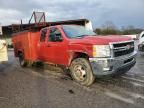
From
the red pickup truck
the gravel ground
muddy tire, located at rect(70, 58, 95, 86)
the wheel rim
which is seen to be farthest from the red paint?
the gravel ground

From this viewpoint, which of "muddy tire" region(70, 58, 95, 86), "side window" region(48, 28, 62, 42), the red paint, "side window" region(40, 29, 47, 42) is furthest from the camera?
"side window" region(40, 29, 47, 42)

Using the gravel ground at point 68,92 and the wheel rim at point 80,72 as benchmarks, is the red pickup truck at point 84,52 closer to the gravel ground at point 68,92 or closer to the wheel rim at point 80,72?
the wheel rim at point 80,72

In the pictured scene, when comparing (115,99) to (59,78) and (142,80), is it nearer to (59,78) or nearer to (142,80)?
(142,80)

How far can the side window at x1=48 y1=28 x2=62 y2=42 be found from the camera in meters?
9.14

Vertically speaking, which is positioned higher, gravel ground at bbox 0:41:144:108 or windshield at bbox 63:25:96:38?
windshield at bbox 63:25:96:38

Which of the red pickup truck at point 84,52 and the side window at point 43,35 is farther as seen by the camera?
the side window at point 43,35

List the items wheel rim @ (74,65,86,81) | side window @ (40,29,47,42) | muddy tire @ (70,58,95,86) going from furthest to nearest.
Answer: side window @ (40,29,47,42) → wheel rim @ (74,65,86,81) → muddy tire @ (70,58,95,86)

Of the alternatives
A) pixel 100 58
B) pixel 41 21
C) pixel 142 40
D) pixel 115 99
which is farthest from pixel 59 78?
pixel 142 40

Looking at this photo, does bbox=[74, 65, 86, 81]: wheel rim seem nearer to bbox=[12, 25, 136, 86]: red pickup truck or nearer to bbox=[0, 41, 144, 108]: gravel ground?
bbox=[12, 25, 136, 86]: red pickup truck

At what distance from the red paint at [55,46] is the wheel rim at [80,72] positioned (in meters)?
0.45

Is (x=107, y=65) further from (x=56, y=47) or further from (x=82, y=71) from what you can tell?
(x=56, y=47)

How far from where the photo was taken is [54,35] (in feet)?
31.0

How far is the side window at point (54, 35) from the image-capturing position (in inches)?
360

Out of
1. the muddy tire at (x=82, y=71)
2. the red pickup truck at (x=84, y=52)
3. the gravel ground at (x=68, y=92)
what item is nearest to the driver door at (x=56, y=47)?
the red pickup truck at (x=84, y=52)
